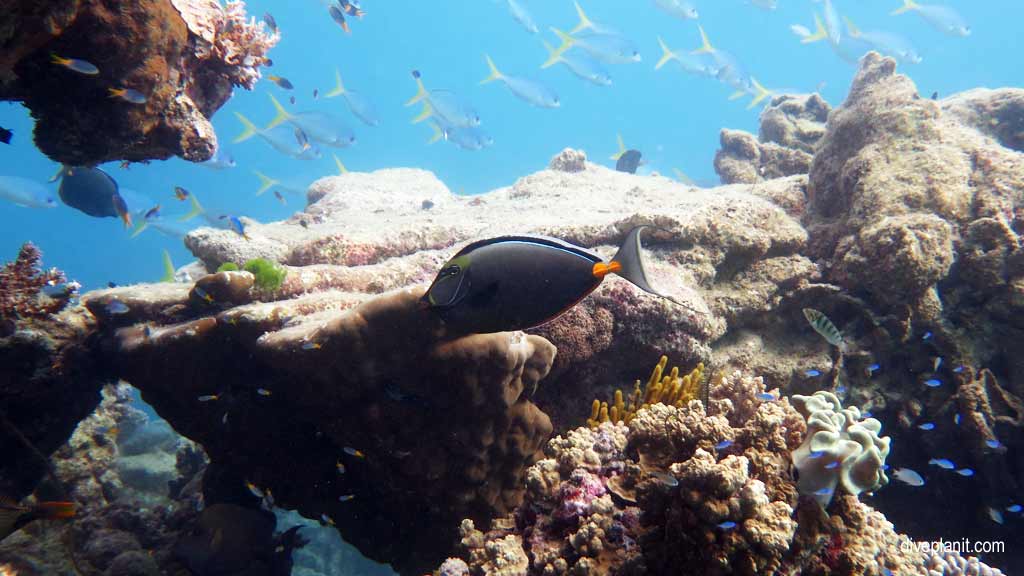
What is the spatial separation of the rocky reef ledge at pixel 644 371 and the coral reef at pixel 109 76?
4.25 ft

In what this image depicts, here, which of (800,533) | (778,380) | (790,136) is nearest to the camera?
(800,533)

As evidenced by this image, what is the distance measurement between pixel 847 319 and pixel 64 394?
313 inches

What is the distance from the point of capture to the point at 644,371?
159 inches

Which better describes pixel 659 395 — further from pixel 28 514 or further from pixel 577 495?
pixel 28 514

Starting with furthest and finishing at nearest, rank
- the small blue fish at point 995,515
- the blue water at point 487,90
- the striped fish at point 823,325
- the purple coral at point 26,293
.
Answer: the blue water at point 487,90 < the small blue fish at point 995,515 < the striped fish at point 823,325 < the purple coral at point 26,293

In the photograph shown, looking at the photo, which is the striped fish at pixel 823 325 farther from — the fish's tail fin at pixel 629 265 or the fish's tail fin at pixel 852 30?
the fish's tail fin at pixel 852 30

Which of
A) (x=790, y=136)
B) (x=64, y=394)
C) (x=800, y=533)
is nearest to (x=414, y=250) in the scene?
(x=64, y=394)

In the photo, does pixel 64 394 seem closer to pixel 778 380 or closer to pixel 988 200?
pixel 778 380

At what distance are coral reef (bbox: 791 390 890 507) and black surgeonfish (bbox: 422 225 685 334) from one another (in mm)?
1536

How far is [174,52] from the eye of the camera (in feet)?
13.0

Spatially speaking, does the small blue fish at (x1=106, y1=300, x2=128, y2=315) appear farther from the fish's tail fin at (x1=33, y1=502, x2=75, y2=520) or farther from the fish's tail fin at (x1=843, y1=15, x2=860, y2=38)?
the fish's tail fin at (x1=843, y1=15, x2=860, y2=38)

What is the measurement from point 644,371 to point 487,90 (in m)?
133

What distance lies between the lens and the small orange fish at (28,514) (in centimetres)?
287

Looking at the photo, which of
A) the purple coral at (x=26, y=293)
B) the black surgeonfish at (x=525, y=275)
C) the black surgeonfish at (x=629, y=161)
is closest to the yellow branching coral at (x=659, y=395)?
the black surgeonfish at (x=525, y=275)
